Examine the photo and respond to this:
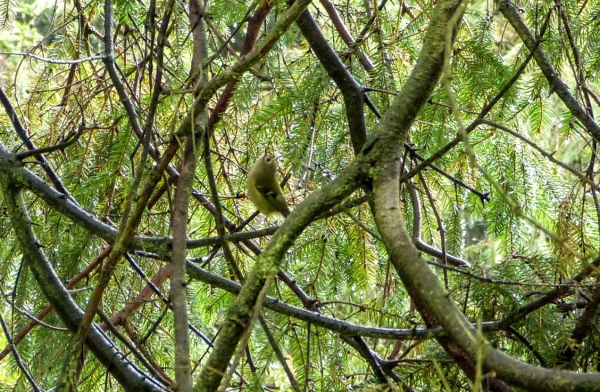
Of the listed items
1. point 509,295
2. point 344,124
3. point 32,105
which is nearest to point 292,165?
point 344,124

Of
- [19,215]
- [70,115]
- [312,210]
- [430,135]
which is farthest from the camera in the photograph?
[70,115]

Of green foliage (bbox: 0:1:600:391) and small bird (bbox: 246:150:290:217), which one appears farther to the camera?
small bird (bbox: 246:150:290:217)

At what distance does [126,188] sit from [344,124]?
2.25ft

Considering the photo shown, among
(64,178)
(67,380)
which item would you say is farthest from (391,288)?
(67,380)

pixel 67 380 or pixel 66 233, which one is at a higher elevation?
pixel 66 233

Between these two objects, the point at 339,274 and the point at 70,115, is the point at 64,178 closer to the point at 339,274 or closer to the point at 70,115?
the point at 70,115

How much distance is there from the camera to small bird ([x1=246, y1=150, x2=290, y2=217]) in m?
2.21

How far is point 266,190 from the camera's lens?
222 cm

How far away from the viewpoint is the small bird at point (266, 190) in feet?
7.26

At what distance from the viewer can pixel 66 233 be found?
2320mm

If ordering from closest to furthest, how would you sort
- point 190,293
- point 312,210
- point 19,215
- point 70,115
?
point 312,210
point 19,215
point 70,115
point 190,293

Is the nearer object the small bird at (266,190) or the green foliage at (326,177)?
the green foliage at (326,177)

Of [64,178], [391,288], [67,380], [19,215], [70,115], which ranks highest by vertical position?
[70,115]

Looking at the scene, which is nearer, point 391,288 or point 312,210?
point 312,210
